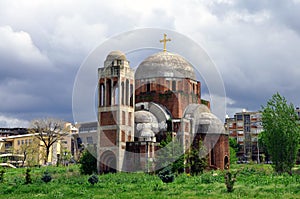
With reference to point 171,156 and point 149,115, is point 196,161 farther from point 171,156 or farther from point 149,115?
point 149,115

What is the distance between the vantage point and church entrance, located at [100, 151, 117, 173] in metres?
39.6

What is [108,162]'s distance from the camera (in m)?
40.3

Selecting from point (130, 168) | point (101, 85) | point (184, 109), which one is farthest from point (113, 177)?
point (184, 109)

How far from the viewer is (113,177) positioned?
33.0 m

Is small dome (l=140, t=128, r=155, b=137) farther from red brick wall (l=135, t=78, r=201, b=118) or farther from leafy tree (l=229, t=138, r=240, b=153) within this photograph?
leafy tree (l=229, t=138, r=240, b=153)

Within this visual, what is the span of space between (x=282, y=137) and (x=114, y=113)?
598 inches

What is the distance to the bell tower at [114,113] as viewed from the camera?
39.8 meters

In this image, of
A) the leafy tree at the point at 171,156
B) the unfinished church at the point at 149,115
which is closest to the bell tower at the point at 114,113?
the unfinished church at the point at 149,115

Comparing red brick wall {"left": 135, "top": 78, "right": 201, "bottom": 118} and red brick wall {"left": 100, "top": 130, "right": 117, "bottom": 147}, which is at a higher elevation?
red brick wall {"left": 135, "top": 78, "right": 201, "bottom": 118}

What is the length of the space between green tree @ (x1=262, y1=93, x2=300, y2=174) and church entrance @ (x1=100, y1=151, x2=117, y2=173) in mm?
13746

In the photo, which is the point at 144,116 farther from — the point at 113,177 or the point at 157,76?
the point at 113,177

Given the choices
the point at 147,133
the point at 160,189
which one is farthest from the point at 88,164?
the point at 160,189

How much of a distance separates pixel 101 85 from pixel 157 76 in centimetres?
801

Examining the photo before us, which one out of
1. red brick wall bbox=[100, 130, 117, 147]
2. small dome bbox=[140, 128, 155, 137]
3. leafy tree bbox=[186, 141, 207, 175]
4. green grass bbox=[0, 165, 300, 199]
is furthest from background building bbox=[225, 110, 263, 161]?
green grass bbox=[0, 165, 300, 199]
